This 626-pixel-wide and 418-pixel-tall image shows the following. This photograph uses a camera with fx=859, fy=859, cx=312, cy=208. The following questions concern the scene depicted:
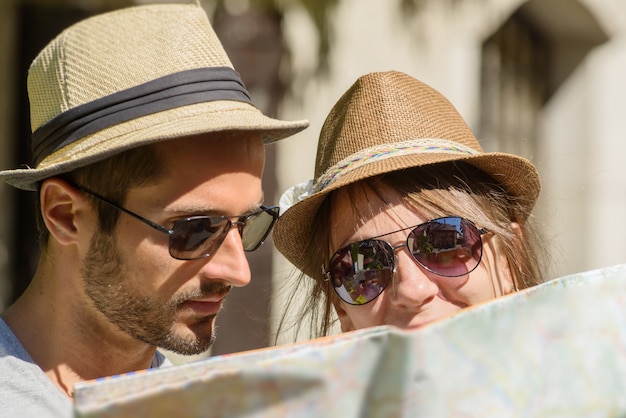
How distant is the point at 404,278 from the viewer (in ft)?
6.97

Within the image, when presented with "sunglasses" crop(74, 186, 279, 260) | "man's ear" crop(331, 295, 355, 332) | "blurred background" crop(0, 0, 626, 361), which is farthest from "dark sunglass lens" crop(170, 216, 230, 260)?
"blurred background" crop(0, 0, 626, 361)

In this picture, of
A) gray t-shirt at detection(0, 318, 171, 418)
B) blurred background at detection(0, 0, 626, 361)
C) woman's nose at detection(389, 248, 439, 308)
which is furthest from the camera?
blurred background at detection(0, 0, 626, 361)

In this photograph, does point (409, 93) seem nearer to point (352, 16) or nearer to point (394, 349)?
point (394, 349)

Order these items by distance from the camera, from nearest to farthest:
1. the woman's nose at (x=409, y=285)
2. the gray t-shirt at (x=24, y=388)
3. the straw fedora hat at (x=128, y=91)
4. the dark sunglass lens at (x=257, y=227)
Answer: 1. the gray t-shirt at (x=24, y=388)
2. the woman's nose at (x=409, y=285)
3. the straw fedora hat at (x=128, y=91)
4. the dark sunglass lens at (x=257, y=227)

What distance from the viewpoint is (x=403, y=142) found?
221 cm

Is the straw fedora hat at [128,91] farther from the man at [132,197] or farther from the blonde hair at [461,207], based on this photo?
the blonde hair at [461,207]

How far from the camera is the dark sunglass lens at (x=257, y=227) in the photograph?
247 centimetres

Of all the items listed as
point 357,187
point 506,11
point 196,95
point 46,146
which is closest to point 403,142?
point 357,187

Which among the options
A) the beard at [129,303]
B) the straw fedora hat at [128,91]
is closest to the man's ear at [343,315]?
the beard at [129,303]

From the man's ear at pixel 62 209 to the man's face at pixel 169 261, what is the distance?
0.25 ft

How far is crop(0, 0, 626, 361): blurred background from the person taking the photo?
5926mm

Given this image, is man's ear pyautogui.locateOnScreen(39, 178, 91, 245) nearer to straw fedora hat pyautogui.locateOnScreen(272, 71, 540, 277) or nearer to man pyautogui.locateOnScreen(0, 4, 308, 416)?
man pyautogui.locateOnScreen(0, 4, 308, 416)

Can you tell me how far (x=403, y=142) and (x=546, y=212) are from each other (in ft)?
2.31

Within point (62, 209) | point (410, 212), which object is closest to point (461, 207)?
point (410, 212)
